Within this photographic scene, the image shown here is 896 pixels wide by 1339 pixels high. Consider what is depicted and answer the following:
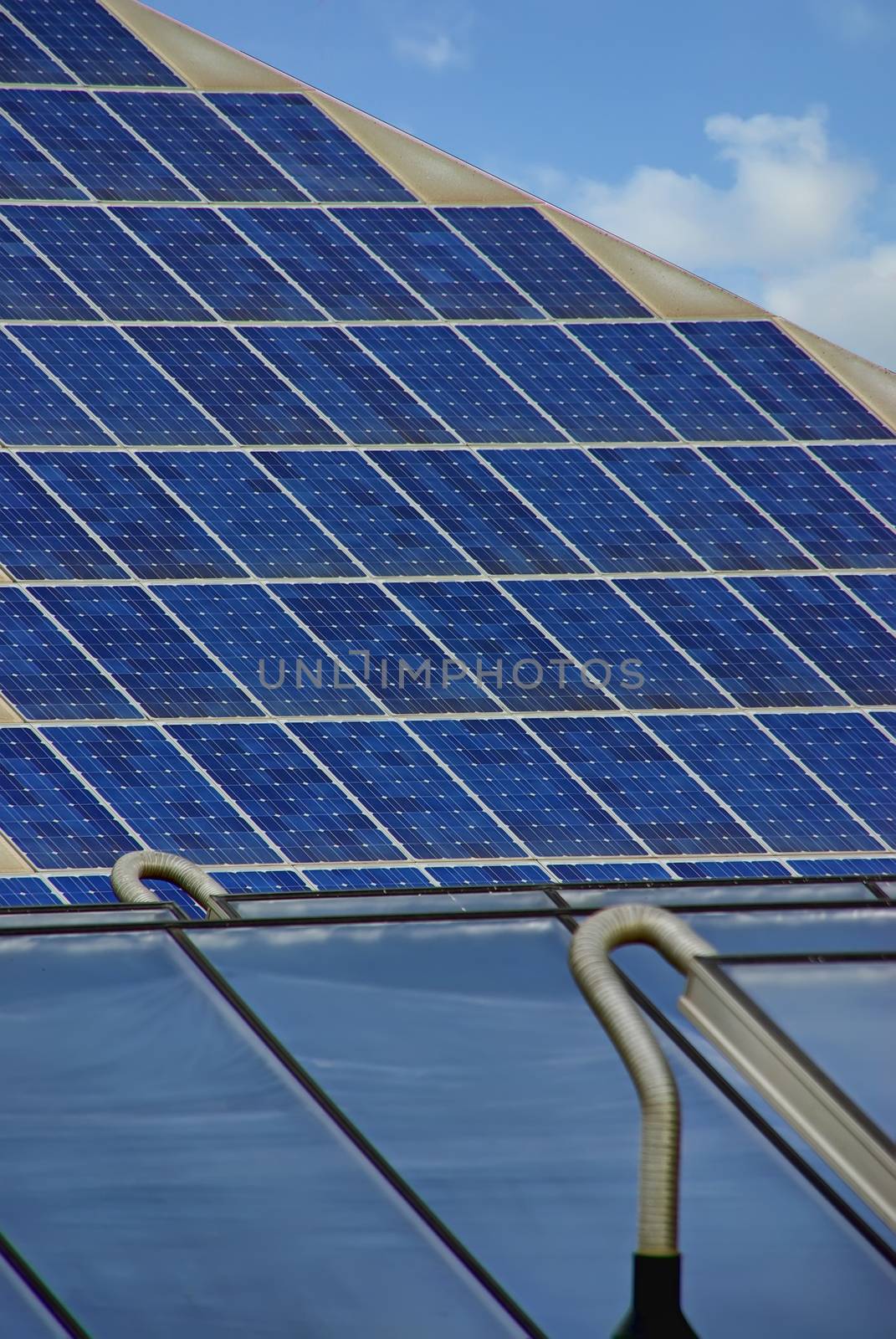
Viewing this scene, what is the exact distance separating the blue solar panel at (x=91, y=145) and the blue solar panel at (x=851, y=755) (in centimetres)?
1401

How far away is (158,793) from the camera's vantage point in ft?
86.9

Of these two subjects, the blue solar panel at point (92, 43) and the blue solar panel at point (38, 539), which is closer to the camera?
the blue solar panel at point (38, 539)

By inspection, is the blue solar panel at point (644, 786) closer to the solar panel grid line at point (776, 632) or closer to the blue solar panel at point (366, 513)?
the solar panel grid line at point (776, 632)

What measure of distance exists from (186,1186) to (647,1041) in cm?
248

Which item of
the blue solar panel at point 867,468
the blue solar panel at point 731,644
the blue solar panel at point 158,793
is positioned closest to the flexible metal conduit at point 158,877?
the blue solar panel at point 158,793

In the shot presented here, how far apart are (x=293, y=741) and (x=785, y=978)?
1953 centimetres

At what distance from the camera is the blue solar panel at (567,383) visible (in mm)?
32062

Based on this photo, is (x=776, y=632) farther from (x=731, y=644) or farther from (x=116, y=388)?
(x=116, y=388)

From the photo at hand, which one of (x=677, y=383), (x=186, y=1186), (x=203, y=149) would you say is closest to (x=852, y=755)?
(x=677, y=383)

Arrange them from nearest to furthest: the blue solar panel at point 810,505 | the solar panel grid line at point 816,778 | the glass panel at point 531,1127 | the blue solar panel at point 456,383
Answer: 1. the glass panel at point 531,1127
2. the solar panel grid line at point 816,778
3. the blue solar panel at point 810,505
4. the blue solar panel at point 456,383

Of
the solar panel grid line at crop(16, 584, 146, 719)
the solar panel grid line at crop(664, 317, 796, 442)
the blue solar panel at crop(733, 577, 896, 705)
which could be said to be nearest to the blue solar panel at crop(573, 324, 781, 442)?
the solar panel grid line at crop(664, 317, 796, 442)

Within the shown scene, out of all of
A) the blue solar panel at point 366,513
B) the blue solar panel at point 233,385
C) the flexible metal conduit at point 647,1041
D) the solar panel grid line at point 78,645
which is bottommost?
the flexible metal conduit at point 647,1041

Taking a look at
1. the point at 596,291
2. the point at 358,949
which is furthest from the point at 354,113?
the point at 358,949

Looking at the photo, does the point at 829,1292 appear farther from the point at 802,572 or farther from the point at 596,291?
the point at 596,291
